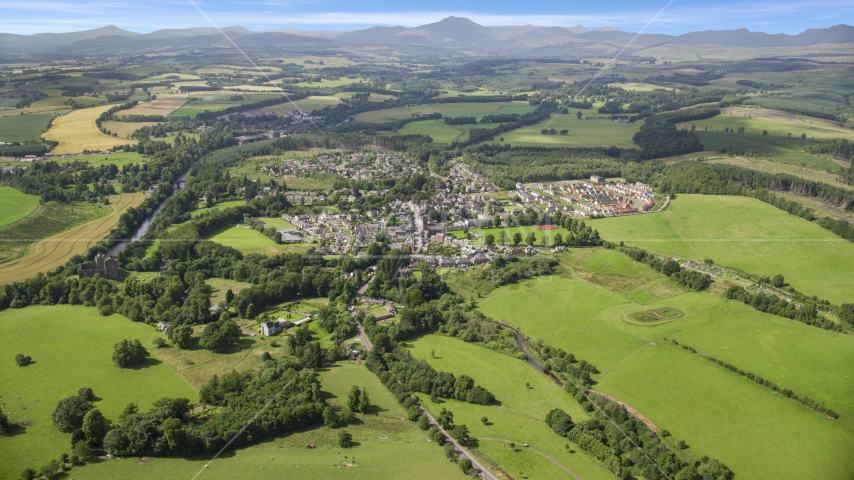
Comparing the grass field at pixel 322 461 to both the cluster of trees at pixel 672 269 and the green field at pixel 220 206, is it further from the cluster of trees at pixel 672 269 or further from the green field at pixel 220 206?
the green field at pixel 220 206

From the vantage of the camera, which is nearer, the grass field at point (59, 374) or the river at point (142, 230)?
the grass field at point (59, 374)

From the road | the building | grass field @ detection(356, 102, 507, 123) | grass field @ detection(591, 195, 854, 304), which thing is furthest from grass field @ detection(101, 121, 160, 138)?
grass field @ detection(591, 195, 854, 304)

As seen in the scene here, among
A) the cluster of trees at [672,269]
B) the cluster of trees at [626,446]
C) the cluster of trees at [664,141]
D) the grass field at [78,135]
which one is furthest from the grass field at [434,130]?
the cluster of trees at [626,446]

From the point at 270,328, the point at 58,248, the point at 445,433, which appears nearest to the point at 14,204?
the point at 58,248

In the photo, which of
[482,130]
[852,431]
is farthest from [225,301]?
[482,130]

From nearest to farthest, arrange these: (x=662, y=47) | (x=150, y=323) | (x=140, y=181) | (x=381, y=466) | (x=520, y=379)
→ (x=381, y=466) < (x=520, y=379) < (x=150, y=323) < (x=140, y=181) < (x=662, y=47)

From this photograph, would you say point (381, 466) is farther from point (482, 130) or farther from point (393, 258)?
point (482, 130)
